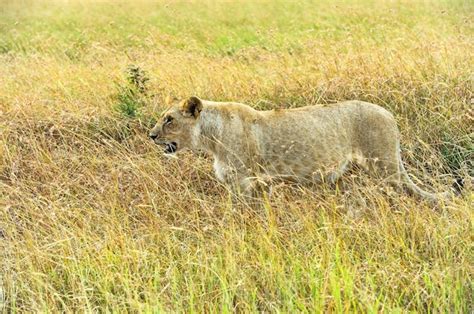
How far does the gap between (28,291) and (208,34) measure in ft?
38.1

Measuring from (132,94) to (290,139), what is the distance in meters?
2.62

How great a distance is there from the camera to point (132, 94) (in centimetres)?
745

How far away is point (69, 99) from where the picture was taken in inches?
306

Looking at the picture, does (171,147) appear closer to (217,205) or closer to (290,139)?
(217,205)

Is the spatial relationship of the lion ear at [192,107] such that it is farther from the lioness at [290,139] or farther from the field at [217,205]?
the field at [217,205]

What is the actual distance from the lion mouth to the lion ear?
0.26m

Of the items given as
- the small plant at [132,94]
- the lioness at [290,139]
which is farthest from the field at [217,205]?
the lioness at [290,139]

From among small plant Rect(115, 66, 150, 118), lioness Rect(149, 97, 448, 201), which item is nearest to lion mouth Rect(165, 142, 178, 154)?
lioness Rect(149, 97, 448, 201)

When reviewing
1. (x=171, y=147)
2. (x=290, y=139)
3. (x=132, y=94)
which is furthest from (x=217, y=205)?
(x=132, y=94)

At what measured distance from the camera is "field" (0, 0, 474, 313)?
3.82m

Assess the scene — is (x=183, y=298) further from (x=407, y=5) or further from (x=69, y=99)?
(x=407, y=5)

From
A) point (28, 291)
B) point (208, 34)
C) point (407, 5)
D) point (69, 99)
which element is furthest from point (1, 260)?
point (407, 5)

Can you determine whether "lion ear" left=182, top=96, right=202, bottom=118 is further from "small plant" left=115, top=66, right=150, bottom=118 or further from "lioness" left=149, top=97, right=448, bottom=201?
"small plant" left=115, top=66, right=150, bottom=118

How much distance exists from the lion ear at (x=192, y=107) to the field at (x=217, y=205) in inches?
21.7
